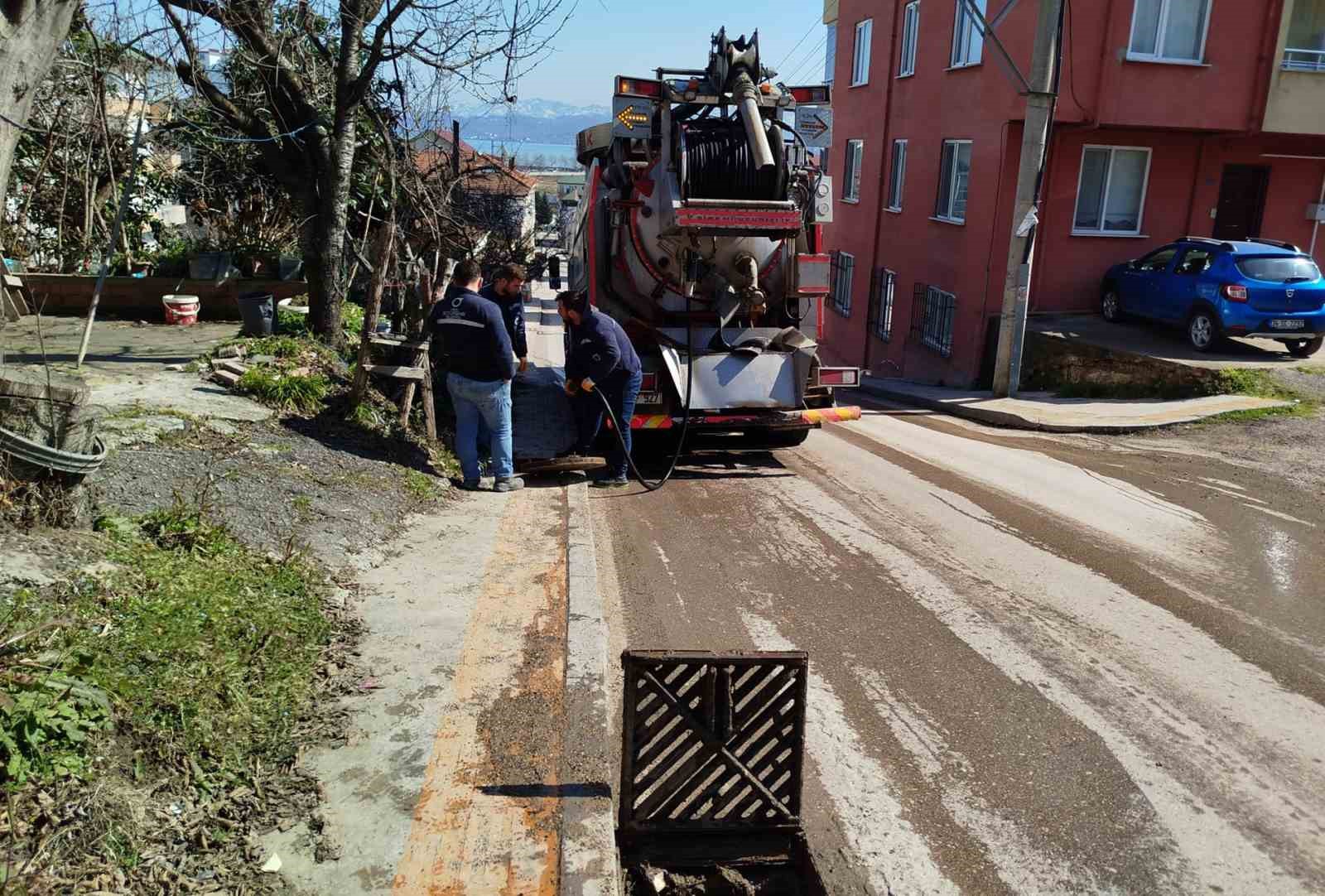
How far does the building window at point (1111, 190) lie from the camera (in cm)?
1781

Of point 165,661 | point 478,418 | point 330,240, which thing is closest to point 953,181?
point 330,240

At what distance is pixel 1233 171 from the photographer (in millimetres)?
18688

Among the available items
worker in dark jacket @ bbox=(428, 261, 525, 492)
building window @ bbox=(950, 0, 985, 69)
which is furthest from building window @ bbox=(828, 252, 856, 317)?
worker in dark jacket @ bbox=(428, 261, 525, 492)

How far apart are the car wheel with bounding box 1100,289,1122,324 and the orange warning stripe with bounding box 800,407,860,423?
9.13m

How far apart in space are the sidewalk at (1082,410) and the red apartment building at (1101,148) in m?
3.25

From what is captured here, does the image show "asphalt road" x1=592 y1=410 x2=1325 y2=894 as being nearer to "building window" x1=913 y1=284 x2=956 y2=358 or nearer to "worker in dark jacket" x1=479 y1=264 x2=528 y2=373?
"worker in dark jacket" x1=479 y1=264 x2=528 y2=373

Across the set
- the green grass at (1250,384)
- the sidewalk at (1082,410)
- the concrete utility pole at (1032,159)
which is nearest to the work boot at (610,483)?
the sidewalk at (1082,410)

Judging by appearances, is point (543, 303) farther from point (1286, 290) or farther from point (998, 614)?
point (998, 614)

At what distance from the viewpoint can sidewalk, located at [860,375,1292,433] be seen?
40.3 ft

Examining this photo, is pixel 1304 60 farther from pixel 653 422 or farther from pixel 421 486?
pixel 421 486

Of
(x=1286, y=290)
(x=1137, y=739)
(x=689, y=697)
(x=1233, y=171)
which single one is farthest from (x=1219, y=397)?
(x=689, y=697)

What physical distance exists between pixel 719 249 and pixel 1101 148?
11335mm

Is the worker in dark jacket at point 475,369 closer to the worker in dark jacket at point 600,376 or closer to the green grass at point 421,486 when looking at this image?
→ the green grass at point 421,486

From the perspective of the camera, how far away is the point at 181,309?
1269 centimetres
